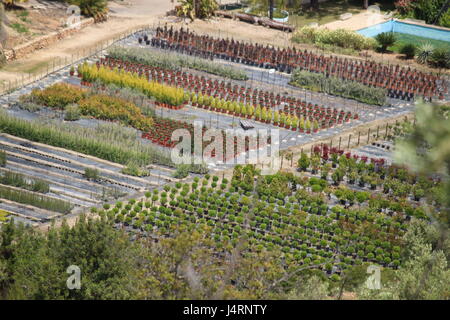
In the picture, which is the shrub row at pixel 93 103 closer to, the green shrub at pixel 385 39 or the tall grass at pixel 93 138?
the tall grass at pixel 93 138

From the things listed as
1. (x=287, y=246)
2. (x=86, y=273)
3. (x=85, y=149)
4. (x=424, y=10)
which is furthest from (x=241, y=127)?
(x=424, y=10)

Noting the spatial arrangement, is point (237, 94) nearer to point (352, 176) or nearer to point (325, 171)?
point (325, 171)

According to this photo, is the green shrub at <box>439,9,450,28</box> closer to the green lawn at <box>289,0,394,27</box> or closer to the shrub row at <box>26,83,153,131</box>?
the green lawn at <box>289,0,394,27</box>

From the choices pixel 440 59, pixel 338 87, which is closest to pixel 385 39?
pixel 440 59

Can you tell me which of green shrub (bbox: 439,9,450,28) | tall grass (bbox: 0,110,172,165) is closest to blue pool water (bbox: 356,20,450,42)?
green shrub (bbox: 439,9,450,28)

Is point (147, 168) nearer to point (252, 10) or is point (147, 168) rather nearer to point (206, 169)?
point (206, 169)
